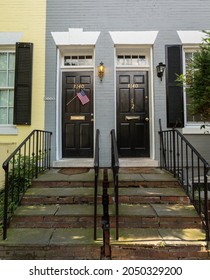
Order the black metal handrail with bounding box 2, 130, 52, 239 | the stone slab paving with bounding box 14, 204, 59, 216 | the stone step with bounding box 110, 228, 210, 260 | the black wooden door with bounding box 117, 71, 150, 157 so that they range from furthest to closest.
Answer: the black wooden door with bounding box 117, 71, 150, 157 → the stone slab paving with bounding box 14, 204, 59, 216 → the black metal handrail with bounding box 2, 130, 52, 239 → the stone step with bounding box 110, 228, 210, 260

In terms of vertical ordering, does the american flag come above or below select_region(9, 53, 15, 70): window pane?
below

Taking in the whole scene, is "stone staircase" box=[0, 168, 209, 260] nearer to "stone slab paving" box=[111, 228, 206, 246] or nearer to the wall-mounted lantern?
"stone slab paving" box=[111, 228, 206, 246]

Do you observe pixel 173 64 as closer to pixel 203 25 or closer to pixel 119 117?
pixel 203 25

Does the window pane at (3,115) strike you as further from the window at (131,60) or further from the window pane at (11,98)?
the window at (131,60)

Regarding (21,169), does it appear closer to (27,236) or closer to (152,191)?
(27,236)

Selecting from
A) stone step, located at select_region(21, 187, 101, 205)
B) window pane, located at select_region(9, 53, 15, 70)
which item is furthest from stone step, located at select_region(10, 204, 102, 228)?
window pane, located at select_region(9, 53, 15, 70)

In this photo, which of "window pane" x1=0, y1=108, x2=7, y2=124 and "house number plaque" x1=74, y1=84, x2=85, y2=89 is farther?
"house number plaque" x1=74, y1=84, x2=85, y2=89

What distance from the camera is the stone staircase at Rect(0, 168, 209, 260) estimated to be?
3227mm

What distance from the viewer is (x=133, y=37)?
596cm

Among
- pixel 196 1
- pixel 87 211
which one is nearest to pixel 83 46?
pixel 196 1

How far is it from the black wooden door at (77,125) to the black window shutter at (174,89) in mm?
1850

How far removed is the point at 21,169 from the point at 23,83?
213cm

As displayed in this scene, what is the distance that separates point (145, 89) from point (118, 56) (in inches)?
42.4

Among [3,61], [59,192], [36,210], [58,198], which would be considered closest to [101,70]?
[3,61]
